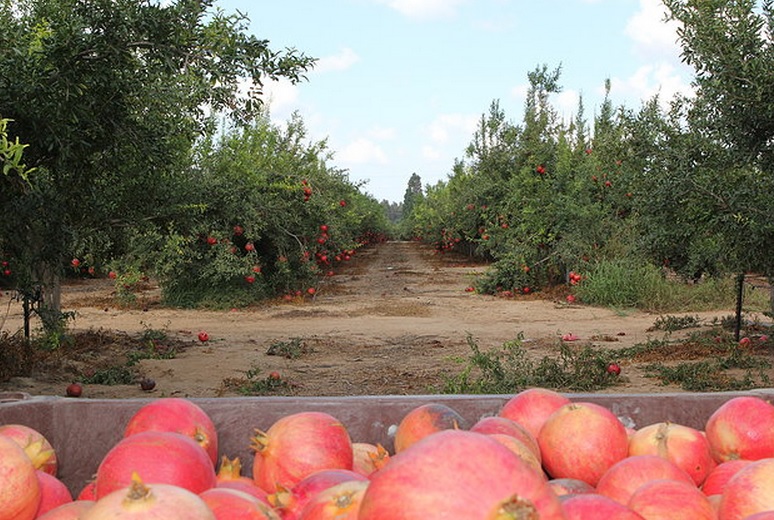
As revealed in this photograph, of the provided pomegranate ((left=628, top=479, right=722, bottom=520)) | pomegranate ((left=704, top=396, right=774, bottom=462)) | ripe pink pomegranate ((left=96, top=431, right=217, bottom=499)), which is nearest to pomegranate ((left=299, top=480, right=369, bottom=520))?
ripe pink pomegranate ((left=96, top=431, right=217, bottom=499))

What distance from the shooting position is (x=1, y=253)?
361 inches

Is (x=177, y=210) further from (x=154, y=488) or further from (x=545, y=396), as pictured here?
(x=154, y=488)

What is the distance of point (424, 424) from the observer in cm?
204

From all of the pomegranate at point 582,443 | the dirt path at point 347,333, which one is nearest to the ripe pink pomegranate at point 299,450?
the pomegranate at point 582,443

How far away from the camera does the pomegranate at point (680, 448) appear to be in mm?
1959

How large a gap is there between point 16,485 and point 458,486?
96 centimetres

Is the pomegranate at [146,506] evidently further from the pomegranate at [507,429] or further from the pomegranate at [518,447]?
the pomegranate at [507,429]

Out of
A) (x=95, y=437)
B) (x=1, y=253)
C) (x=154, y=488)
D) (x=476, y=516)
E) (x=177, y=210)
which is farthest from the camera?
(x=177, y=210)

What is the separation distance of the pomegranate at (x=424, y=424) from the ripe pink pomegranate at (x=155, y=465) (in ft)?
1.83

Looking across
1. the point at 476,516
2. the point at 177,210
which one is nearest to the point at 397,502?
the point at 476,516

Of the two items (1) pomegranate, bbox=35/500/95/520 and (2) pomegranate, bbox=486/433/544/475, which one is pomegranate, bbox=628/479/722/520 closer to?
(2) pomegranate, bbox=486/433/544/475

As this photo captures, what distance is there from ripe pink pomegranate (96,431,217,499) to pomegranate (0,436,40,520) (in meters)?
0.13

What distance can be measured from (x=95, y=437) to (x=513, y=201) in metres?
18.8

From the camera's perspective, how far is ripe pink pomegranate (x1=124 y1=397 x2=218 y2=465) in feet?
6.51
